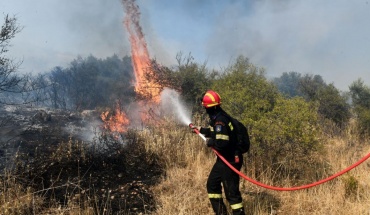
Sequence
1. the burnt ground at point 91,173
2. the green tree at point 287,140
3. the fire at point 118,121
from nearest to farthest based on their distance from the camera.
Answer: the burnt ground at point 91,173, the green tree at point 287,140, the fire at point 118,121

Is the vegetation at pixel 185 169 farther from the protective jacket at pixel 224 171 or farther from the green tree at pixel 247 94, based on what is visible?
the protective jacket at pixel 224 171

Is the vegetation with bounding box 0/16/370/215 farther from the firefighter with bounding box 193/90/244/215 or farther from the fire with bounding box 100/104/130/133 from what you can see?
the fire with bounding box 100/104/130/133

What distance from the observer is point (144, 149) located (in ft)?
27.4

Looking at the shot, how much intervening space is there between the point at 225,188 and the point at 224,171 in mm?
277

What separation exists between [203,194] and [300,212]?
1.84 metres

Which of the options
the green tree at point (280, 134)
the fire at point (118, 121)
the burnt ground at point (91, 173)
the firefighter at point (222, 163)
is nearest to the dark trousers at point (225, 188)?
the firefighter at point (222, 163)

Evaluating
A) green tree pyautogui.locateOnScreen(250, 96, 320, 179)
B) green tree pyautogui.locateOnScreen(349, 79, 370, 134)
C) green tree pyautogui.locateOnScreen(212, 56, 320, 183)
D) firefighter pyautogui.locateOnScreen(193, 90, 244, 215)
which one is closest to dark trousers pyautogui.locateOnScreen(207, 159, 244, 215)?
firefighter pyautogui.locateOnScreen(193, 90, 244, 215)

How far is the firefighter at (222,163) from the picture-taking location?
14.9ft

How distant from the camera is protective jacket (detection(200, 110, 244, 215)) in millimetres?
4531

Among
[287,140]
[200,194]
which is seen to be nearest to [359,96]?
[287,140]

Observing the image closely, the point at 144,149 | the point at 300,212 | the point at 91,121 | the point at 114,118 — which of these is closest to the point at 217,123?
the point at 300,212

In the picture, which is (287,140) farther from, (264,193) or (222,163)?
(222,163)

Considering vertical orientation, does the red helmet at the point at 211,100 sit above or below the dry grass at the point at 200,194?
above

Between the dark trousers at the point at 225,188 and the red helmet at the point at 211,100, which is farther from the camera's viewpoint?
the red helmet at the point at 211,100
